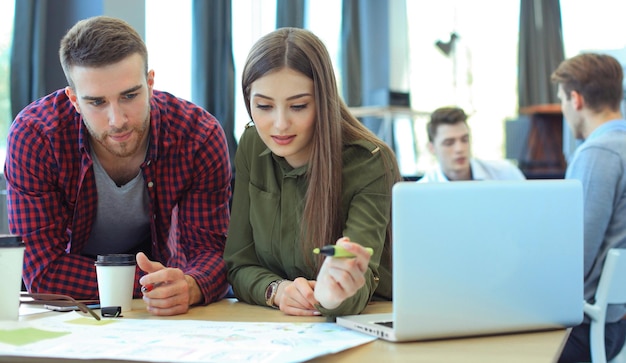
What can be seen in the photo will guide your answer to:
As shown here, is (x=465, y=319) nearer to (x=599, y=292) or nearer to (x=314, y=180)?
(x=314, y=180)

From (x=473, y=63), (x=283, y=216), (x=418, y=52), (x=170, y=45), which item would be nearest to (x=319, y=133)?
(x=283, y=216)

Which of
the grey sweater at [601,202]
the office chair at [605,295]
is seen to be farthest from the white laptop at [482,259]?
the grey sweater at [601,202]

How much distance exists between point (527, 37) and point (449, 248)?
6.40m

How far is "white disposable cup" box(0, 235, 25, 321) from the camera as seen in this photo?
1.42 m

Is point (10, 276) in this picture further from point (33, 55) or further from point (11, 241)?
point (33, 55)

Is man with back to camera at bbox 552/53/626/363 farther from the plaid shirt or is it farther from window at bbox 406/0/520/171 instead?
window at bbox 406/0/520/171

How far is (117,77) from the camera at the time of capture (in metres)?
1.85

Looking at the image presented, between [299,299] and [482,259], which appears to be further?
[299,299]

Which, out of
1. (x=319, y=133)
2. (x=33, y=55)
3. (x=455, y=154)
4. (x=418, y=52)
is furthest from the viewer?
(x=418, y=52)

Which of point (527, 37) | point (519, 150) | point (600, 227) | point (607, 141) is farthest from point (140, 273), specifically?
point (527, 37)

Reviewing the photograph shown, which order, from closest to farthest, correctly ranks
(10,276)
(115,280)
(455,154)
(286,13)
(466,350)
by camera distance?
(466,350)
(10,276)
(115,280)
(455,154)
(286,13)

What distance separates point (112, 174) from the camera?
208 cm

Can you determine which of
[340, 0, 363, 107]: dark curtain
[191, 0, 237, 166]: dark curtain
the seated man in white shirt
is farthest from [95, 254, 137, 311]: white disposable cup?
[340, 0, 363, 107]: dark curtain

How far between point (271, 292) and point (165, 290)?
225 mm
